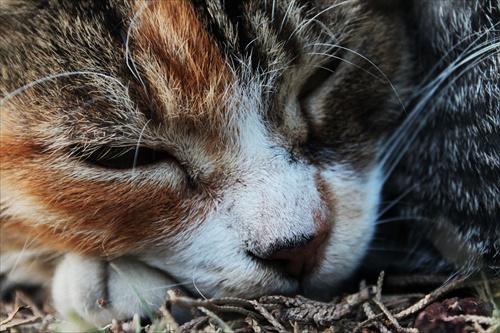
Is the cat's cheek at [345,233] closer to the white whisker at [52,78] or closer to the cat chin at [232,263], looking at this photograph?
the cat chin at [232,263]

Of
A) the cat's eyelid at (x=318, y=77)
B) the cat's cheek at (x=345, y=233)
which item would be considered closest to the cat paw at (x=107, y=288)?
the cat's cheek at (x=345, y=233)

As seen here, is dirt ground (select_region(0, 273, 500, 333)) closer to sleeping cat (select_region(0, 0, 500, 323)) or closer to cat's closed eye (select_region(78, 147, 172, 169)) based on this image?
sleeping cat (select_region(0, 0, 500, 323))

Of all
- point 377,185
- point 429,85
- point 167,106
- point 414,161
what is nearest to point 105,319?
point 167,106

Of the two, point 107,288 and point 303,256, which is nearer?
point 303,256

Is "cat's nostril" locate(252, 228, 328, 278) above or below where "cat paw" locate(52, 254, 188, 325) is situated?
above

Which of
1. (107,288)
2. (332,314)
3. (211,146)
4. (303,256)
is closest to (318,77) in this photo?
(211,146)

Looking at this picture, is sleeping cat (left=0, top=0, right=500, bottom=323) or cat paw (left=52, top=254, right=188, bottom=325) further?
cat paw (left=52, top=254, right=188, bottom=325)

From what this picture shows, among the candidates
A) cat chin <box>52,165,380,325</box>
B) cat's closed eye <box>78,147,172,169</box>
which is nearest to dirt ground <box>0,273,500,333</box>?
cat chin <box>52,165,380,325</box>

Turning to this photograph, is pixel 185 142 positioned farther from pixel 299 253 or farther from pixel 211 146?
pixel 299 253
